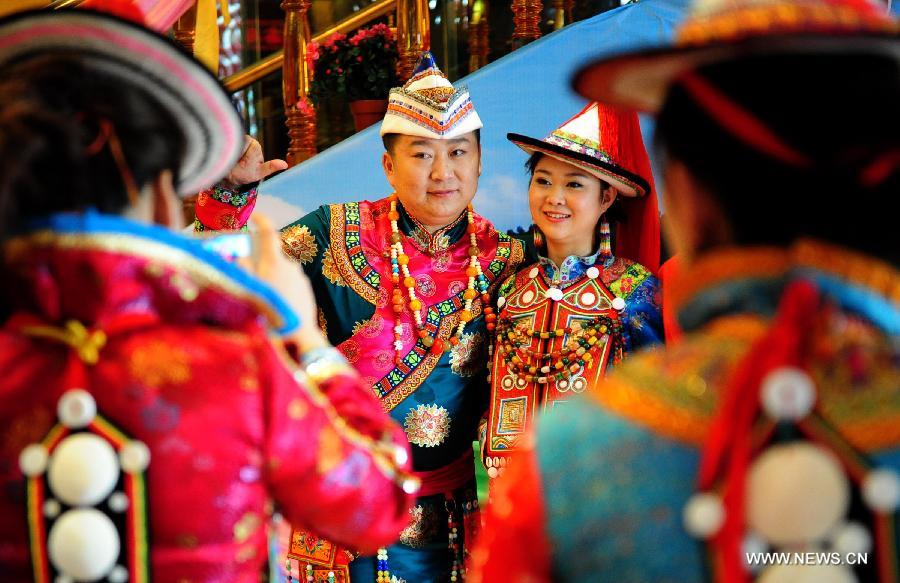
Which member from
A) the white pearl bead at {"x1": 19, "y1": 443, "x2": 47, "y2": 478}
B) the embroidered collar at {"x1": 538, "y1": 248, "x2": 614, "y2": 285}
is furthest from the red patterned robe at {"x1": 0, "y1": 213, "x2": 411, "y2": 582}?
the embroidered collar at {"x1": 538, "y1": 248, "x2": 614, "y2": 285}

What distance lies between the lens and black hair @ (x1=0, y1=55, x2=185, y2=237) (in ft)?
4.08

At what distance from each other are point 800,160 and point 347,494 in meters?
0.66

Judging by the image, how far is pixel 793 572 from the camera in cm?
99

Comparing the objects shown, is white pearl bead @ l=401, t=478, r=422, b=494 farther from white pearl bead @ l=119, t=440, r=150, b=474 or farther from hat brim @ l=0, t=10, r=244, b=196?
hat brim @ l=0, t=10, r=244, b=196

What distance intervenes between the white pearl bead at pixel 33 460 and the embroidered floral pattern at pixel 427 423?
1.78 m

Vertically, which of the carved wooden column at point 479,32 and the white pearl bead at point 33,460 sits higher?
the white pearl bead at point 33,460

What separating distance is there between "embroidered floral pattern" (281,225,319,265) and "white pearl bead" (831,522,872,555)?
230 cm

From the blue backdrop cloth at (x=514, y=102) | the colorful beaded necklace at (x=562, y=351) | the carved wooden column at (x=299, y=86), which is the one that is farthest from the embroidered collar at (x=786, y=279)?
the carved wooden column at (x=299, y=86)

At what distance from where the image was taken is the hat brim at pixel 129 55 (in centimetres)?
132

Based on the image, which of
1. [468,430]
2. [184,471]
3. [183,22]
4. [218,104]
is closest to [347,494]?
[184,471]

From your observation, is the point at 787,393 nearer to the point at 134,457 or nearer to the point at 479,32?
the point at 134,457

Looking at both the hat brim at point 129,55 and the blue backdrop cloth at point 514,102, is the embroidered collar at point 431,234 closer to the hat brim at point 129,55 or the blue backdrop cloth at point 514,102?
the blue backdrop cloth at point 514,102

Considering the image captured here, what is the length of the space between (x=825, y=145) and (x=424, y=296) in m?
2.14

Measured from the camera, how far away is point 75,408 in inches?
49.9
